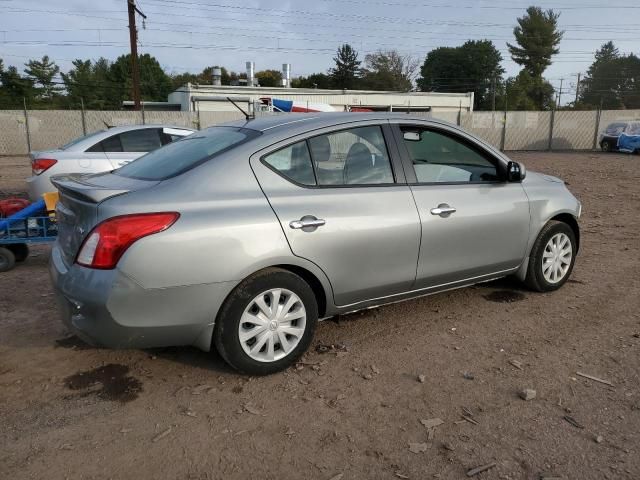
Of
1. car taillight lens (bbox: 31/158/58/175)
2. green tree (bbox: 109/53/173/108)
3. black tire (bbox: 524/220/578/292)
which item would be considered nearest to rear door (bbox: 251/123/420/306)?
black tire (bbox: 524/220/578/292)

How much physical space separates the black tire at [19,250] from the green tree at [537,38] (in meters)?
74.3

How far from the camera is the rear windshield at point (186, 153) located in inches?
133

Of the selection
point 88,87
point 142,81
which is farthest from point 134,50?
point 142,81

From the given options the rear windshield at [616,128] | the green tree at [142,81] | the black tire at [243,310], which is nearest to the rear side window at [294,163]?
the black tire at [243,310]

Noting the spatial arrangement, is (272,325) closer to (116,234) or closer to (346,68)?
(116,234)

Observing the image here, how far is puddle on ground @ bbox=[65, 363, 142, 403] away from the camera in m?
3.20

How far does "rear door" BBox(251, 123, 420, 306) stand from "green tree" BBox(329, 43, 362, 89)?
271ft

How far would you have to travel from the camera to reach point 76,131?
2356cm

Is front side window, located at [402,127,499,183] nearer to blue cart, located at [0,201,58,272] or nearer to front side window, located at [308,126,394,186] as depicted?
front side window, located at [308,126,394,186]

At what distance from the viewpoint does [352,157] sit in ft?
12.3

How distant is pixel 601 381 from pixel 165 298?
2.70 metres

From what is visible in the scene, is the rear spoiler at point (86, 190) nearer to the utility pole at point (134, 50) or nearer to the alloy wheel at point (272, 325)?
the alloy wheel at point (272, 325)

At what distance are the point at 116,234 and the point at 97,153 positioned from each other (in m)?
5.71

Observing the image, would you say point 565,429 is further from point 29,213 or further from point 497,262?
point 29,213
